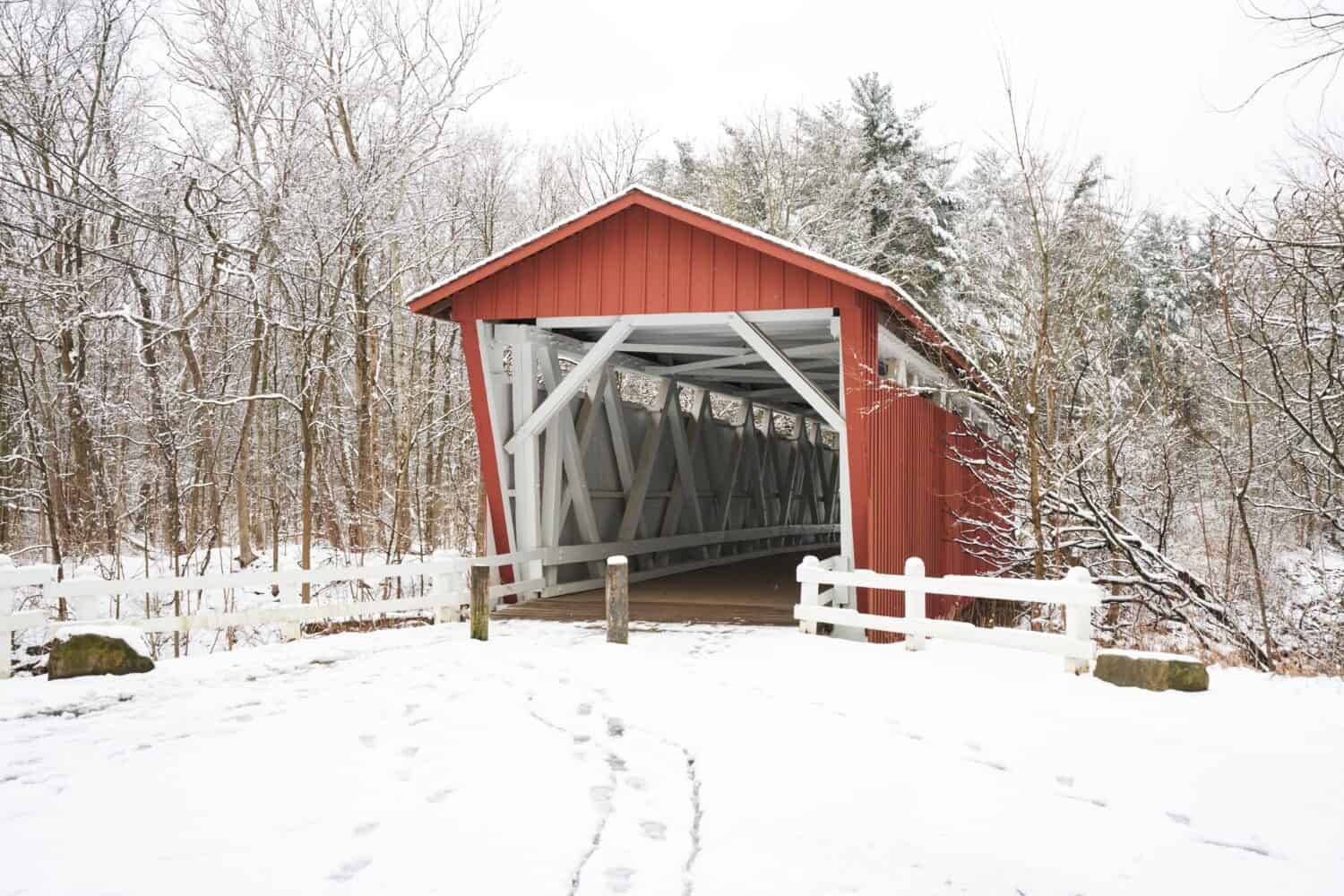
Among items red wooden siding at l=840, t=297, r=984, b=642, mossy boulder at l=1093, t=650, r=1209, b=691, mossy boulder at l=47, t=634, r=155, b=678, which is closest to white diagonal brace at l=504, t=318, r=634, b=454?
red wooden siding at l=840, t=297, r=984, b=642

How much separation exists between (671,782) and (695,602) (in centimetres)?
683

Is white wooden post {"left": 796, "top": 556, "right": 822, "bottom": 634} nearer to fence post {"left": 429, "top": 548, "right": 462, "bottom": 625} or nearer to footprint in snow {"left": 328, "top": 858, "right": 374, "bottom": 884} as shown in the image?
fence post {"left": 429, "top": 548, "right": 462, "bottom": 625}

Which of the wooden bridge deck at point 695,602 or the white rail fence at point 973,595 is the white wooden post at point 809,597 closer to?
the white rail fence at point 973,595

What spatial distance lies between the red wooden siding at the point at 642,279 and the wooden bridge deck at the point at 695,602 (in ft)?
10.1

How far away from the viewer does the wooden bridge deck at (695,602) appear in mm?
9648

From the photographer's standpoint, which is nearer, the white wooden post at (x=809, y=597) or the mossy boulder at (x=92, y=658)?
the mossy boulder at (x=92, y=658)

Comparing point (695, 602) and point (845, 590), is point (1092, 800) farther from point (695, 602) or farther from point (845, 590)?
point (695, 602)

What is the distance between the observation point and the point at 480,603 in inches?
321

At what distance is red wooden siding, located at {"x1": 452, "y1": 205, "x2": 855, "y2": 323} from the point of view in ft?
30.2

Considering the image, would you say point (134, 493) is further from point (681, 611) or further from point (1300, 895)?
point (1300, 895)

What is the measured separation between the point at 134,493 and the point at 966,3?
16655 millimetres

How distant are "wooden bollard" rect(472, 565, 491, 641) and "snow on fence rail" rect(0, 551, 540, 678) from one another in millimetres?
840

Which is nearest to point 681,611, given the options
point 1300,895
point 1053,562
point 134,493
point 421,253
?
point 1053,562

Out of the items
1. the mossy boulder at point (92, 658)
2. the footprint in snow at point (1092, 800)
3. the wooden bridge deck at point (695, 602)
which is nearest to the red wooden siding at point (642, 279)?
the wooden bridge deck at point (695, 602)
